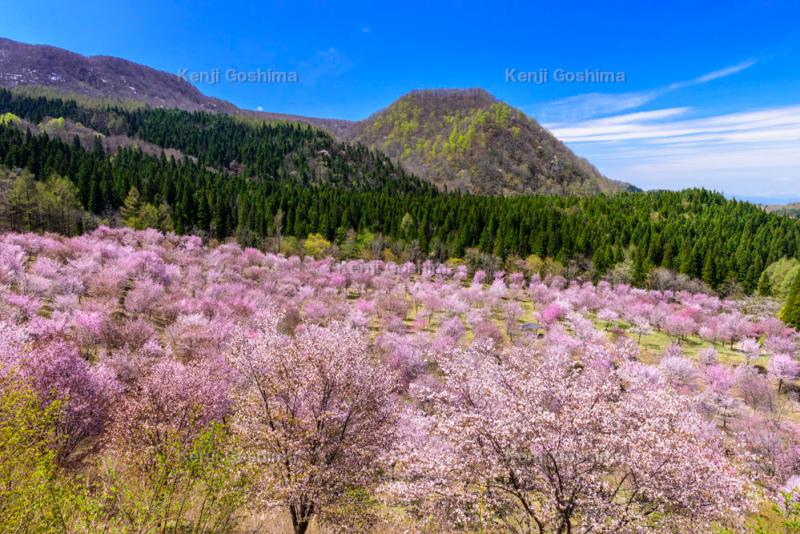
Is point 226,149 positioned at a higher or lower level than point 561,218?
higher

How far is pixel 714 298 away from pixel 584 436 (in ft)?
288

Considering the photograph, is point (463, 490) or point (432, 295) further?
point (432, 295)

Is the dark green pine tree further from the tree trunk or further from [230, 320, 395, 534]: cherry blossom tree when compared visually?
the tree trunk

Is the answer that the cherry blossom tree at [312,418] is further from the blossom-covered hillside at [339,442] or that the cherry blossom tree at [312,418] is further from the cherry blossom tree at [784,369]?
the cherry blossom tree at [784,369]

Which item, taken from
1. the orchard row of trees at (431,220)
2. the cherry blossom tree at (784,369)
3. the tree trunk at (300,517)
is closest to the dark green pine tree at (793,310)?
the cherry blossom tree at (784,369)

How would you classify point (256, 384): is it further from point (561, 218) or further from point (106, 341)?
point (561, 218)

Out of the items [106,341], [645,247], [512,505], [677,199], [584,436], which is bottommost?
[106,341]

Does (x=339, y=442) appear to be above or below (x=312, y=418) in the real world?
below

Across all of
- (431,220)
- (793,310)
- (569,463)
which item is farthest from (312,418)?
(431,220)

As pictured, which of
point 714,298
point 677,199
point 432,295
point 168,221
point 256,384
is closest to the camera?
point 256,384

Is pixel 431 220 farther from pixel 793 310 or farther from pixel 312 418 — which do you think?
pixel 312 418

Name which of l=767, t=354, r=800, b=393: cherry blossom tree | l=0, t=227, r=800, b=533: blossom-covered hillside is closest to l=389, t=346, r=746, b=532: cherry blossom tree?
l=0, t=227, r=800, b=533: blossom-covered hillside

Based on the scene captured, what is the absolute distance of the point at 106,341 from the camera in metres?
27.0

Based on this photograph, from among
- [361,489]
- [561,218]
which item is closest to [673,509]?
[361,489]
